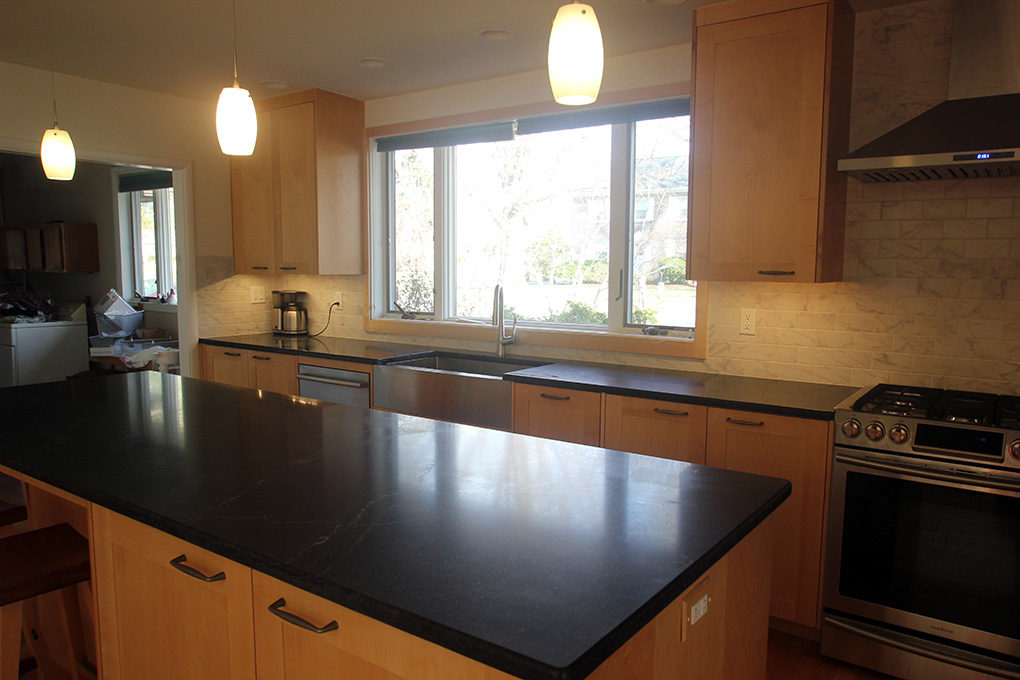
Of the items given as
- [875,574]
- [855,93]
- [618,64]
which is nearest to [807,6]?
[855,93]

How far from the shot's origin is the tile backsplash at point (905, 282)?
2.67m

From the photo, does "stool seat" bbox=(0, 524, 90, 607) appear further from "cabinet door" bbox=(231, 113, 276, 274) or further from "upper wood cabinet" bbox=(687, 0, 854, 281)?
"cabinet door" bbox=(231, 113, 276, 274)

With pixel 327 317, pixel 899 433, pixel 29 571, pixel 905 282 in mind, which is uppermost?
pixel 905 282

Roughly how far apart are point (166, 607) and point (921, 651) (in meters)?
2.38

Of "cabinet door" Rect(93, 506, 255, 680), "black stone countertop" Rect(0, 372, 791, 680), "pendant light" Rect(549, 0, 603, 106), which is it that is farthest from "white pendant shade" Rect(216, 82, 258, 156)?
"cabinet door" Rect(93, 506, 255, 680)

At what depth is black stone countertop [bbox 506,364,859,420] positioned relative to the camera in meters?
2.64

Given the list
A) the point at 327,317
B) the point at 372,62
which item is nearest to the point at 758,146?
the point at 372,62

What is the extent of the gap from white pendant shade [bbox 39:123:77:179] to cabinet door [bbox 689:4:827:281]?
2.53 m

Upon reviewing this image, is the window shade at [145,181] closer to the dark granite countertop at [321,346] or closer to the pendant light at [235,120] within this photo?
the dark granite countertop at [321,346]

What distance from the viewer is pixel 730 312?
3295mm

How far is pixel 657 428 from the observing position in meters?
2.89

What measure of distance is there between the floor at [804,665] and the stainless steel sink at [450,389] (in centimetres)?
149

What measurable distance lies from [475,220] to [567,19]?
280 cm

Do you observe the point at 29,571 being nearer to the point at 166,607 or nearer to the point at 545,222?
the point at 166,607
